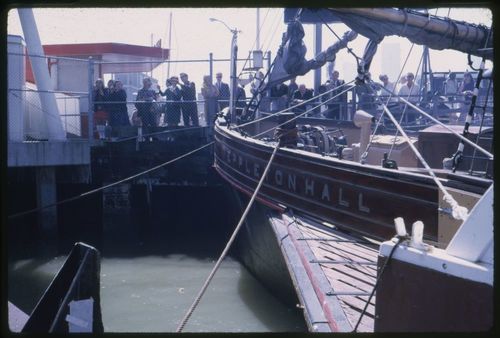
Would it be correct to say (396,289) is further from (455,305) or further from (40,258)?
(40,258)

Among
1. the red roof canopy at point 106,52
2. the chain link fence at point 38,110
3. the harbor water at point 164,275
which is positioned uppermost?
the red roof canopy at point 106,52

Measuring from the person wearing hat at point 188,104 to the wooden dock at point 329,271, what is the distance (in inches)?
281

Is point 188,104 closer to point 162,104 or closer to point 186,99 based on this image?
point 186,99

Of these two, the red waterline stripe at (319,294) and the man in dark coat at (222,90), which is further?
the man in dark coat at (222,90)

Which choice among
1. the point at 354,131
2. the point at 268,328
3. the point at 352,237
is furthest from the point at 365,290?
the point at 354,131

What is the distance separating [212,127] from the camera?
13.8 metres

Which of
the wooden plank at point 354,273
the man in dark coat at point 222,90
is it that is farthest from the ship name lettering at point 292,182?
the man in dark coat at point 222,90

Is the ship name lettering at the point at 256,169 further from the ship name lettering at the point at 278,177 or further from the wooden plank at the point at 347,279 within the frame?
the wooden plank at the point at 347,279

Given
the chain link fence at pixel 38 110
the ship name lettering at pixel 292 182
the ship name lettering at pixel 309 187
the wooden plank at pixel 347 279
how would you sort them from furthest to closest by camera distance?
1. the chain link fence at pixel 38 110
2. the ship name lettering at pixel 292 182
3. the ship name lettering at pixel 309 187
4. the wooden plank at pixel 347 279

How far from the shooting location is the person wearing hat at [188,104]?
46.3 ft

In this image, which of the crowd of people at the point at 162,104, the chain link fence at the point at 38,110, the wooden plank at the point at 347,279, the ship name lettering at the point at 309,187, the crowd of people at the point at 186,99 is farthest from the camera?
the crowd of people at the point at 162,104

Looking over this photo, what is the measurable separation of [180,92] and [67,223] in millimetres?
3870

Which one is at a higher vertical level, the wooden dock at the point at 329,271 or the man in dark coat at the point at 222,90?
the man in dark coat at the point at 222,90

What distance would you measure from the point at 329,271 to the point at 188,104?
9.40m
